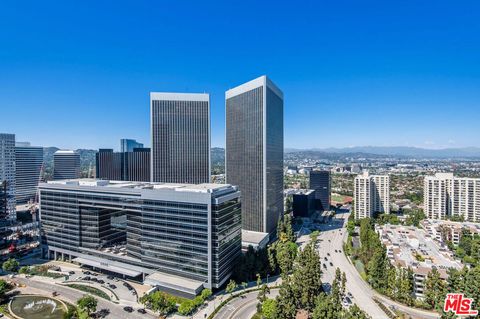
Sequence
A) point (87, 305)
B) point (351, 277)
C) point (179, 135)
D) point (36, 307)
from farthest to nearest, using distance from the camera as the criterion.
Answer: point (179, 135) < point (351, 277) < point (36, 307) < point (87, 305)

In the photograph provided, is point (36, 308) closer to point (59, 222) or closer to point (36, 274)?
point (36, 274)

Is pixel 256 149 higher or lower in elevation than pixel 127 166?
higher

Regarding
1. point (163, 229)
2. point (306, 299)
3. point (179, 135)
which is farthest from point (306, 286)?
point (179, 135)

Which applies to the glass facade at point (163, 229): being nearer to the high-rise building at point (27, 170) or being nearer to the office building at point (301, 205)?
the office building at point (301, 205)

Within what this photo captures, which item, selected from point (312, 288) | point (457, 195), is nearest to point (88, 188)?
point (312, 288)

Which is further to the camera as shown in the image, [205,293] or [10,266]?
[10,266]

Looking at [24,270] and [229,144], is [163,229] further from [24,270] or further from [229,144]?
[229,144]

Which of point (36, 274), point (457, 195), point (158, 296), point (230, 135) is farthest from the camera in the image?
point (457, 195)

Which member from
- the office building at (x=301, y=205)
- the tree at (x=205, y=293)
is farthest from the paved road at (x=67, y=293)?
the office building at (x=301, y=205)
